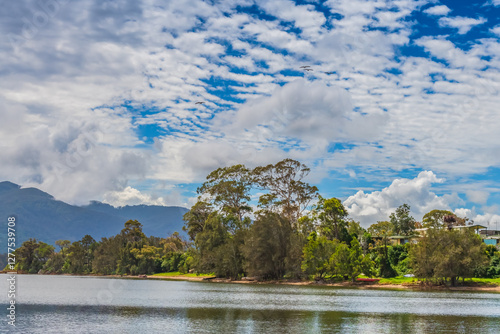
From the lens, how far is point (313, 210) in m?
110

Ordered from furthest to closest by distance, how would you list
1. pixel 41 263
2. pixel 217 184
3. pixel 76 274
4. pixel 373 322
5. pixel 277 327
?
pixel 41 263
pixel 76 274
pixel 217 184
pixel 373 322
pixel 277 327

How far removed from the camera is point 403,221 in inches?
5733

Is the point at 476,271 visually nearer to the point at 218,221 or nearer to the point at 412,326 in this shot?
the point at 218,221

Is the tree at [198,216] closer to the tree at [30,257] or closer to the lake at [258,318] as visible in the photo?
the lake at [258,318]

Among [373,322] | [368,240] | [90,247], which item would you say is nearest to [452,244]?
[368,240]

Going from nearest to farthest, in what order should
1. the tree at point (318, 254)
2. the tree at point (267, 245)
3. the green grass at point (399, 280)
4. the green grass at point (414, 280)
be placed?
the green grass at point (414, 280) → the green grass at point (399, 280) → the tree at point (318, 254) → the tree at point (267, 245)

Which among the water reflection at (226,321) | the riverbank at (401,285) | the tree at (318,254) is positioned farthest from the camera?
the tree at (318,254)

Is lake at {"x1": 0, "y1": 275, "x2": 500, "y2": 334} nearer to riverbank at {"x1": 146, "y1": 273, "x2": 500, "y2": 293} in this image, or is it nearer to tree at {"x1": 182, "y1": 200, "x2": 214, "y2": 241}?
riverbank at {"x1": 146, "y1": 273, "x2": 500, "y2": 293}

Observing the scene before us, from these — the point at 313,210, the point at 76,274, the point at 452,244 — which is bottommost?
the point at 76,274

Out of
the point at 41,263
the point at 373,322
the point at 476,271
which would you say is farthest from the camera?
the point at 41,263

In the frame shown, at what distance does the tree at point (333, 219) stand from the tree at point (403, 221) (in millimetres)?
44860

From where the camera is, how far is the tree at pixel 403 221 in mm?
145625

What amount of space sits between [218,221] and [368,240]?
33.9 metres

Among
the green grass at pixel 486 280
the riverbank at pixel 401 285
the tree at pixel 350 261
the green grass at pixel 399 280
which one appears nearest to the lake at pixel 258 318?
the riverbank at pixel 401 285
